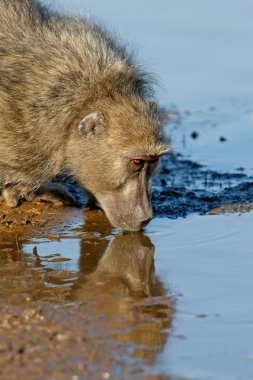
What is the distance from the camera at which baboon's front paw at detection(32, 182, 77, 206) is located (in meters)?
8.30

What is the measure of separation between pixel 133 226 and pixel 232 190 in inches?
77.6

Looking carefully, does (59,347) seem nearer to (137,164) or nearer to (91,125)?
(137,164)

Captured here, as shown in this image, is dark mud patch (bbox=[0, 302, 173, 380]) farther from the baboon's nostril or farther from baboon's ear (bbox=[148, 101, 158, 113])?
baboon's ear (bbox=[148, 101, 158, 113])

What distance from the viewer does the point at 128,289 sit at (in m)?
6.03

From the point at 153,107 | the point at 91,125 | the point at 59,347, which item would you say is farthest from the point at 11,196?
the point at 59,347

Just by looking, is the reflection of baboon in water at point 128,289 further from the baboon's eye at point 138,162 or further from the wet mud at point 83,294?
the baboon's eye at point 138,162

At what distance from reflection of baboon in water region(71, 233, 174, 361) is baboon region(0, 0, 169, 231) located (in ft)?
1.30

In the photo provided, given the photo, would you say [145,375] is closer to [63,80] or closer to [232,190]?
[63,80]

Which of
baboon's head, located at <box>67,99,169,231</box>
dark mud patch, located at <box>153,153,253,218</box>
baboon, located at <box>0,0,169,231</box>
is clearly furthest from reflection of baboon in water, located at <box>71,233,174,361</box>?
dark mud patch, located at <box>153,153,253,218</box>

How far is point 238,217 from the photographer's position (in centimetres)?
797

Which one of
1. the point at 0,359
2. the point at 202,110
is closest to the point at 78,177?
the point at 0,359

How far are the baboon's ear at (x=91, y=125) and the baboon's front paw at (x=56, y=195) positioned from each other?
1.09 meters

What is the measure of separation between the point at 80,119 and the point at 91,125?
0.53ft

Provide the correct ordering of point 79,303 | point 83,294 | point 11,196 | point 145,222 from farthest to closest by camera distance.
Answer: point 11,196 < point 145,222 < point 83,294 < point 79,303
